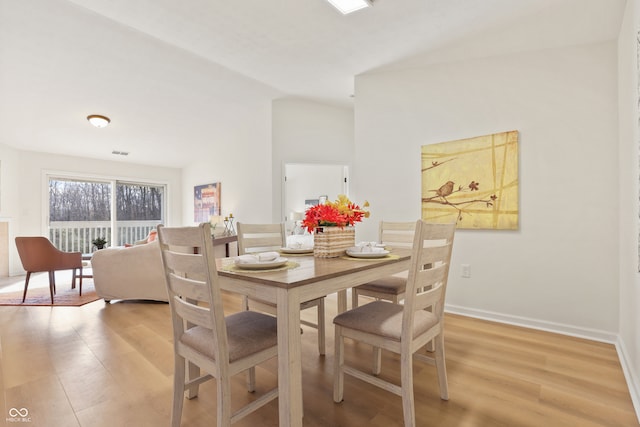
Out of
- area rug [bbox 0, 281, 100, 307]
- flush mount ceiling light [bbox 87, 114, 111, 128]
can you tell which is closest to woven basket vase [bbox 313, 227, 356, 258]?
area rug [bbox 0, 281, 100, 307]

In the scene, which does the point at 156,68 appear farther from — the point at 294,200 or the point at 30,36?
the point at 294,200

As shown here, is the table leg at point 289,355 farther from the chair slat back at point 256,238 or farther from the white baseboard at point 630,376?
the white baseboard at point 630,376

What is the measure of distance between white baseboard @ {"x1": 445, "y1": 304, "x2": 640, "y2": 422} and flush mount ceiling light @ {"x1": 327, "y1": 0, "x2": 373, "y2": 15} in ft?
9.29

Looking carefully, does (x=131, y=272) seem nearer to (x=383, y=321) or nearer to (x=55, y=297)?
(x=55, y=297)

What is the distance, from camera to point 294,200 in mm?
7750

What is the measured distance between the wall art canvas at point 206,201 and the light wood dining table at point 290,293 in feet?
17.0

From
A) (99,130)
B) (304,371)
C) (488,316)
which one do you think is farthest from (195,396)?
(99,130)

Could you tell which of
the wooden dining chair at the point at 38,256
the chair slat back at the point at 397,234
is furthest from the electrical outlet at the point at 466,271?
the wooden dining chair at the point at 38,256

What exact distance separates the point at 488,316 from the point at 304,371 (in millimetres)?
1916

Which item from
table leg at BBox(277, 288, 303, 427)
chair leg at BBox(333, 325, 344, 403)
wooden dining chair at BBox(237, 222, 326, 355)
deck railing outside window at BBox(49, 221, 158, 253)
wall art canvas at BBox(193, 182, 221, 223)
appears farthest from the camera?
wall art canvas at BBox(193, 182, 221, 223)

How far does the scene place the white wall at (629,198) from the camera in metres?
1.74

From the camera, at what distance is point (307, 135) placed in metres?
5.19

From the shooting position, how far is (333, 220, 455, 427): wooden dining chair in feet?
4.48

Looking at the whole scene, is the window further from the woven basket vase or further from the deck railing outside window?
the woven basket vase
